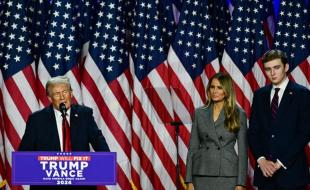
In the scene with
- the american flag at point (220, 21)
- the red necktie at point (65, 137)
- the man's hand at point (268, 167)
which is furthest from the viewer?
the american flag at point (220, 21)

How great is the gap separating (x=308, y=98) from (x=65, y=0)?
3.02 m

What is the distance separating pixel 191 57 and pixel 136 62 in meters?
0.60

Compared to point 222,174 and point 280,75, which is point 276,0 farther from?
point 222,174

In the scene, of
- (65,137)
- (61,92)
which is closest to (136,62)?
(61,92)

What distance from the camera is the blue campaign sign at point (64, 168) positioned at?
2.93 meters

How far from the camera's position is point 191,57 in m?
6.14

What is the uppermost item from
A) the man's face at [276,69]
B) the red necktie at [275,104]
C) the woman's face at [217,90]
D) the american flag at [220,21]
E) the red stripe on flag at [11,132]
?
the american flag at [220,21]

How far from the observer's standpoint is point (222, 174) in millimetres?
4176

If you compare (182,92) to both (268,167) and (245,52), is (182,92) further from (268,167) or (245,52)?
(268,167)

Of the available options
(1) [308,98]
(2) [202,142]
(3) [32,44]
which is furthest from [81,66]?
(1) [308,98]

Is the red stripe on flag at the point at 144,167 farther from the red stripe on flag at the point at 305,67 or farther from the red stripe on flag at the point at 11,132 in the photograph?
the red stripe on flag at the point at 305,67

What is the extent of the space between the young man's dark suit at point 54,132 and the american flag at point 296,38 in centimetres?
301

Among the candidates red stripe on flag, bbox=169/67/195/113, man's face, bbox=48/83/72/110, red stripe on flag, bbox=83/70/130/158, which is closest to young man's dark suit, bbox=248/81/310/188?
man's face, bbox=48/83/72/110

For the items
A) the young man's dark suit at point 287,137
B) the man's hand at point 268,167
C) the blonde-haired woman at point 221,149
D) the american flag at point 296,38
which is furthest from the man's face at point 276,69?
the american flag at point 296,38
